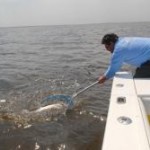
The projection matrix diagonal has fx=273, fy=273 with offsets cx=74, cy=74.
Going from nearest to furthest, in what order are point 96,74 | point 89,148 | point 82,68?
point 89,148 < point 96,74 < point 82,68

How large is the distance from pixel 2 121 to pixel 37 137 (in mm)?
1169

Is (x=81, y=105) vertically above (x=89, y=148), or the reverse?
(x=81, y=105)

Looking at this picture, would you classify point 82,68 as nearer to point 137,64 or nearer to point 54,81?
point 54,81

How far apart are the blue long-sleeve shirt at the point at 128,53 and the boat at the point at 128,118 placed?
793mm

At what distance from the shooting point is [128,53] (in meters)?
4.77

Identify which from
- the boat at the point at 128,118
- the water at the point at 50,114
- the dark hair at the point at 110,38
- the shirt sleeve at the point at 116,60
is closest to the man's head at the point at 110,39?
the dark hair at the point at 110,38

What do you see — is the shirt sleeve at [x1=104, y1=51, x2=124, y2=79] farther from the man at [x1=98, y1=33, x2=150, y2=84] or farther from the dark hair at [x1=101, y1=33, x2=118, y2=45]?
the dark hair at [x1=101, y1=33, x2=118, y2=45]

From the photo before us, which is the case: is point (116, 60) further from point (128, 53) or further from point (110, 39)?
point (110, 39)

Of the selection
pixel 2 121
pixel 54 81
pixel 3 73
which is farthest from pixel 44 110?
pixel 3 73

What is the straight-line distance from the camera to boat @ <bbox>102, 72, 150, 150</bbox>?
2203 millimetres

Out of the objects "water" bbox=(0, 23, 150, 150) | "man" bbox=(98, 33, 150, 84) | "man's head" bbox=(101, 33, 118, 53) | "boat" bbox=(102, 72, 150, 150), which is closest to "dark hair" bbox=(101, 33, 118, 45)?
"man's head" bbox=(101, 33, 118, 53)

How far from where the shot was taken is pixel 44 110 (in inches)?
243

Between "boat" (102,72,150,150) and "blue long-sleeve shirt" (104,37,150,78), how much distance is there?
0.79 m

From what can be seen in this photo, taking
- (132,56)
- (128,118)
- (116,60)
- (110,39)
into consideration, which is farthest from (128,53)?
(128,118)
